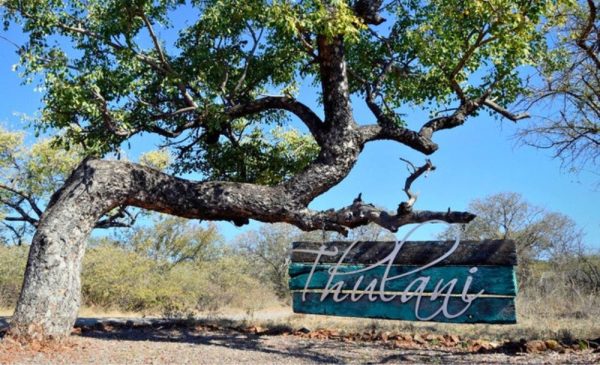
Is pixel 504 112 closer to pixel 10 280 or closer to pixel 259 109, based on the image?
pixel 259 109

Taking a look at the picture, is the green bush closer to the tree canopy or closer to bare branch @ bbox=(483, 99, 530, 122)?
the tree canopy

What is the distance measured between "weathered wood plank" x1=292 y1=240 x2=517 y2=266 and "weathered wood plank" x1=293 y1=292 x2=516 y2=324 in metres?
0.54

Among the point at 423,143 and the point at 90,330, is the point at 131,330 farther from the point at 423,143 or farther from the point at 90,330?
the point at 423,143

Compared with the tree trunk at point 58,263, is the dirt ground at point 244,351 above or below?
below

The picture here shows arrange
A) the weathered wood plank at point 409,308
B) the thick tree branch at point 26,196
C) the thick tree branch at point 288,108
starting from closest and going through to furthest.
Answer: the weathered wood plank at point 409,308 → the thick tree branch at point 288,108 → the thick tree branch at point 26,196

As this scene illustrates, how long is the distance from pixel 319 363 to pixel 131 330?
4.37 m

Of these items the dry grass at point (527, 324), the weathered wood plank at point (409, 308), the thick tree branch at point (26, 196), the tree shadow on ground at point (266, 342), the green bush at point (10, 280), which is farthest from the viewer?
the thick tree branch at point (26, 196)

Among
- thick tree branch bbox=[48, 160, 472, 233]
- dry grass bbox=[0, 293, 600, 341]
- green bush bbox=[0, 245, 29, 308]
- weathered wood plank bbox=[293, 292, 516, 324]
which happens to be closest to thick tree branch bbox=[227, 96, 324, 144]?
thick tree branch bbox=[48, 160, 472, 233]

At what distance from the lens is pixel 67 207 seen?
686 centimetres

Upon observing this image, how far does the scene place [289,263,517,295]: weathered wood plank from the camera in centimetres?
752

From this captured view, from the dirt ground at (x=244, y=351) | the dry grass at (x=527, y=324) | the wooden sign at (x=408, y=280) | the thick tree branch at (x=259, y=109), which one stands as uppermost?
the thick tree branch at (x=259, y=109)

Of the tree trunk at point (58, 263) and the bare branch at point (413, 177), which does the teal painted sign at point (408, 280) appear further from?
the tree trunk at point (58, 263)

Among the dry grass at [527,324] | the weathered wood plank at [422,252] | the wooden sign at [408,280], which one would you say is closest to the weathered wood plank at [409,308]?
the wooden sign at [408,280]

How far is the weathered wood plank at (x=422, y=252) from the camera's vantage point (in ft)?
24.9
